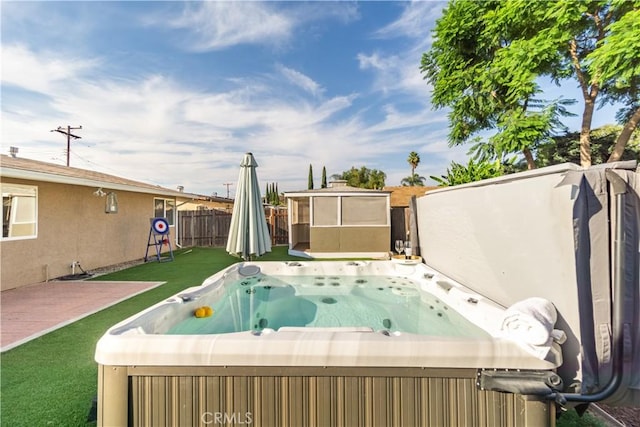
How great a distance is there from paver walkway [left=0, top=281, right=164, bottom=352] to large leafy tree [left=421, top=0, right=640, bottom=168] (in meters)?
13.2

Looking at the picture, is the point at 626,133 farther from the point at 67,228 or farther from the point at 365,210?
the point at 67,228

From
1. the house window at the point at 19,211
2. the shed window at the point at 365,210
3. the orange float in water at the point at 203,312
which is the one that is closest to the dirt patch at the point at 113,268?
the house window at the point at 19,211

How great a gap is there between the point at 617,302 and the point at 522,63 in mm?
10694

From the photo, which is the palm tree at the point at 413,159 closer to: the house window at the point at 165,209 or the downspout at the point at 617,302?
the house window at the point at 165,209

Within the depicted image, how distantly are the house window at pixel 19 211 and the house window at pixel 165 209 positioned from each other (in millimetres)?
4737

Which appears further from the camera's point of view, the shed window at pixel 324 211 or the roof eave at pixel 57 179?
the shed window at pixel 324 211

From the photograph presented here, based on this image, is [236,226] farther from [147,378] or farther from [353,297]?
[147,378]

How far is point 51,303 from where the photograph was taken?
5.04 meters

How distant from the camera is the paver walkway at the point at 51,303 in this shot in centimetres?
388

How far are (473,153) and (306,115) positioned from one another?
7618mm

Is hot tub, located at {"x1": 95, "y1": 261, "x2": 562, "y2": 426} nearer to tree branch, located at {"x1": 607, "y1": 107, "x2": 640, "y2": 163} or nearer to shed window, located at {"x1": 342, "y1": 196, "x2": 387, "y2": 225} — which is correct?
shed window, located at {"x1": 342, "y1": 196, "x2": 387, "y2": 225}

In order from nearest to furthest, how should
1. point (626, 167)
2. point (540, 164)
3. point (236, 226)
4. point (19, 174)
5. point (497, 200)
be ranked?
point (626, 167) < point (497, 200) < point (19, 174) < point (236, 226) < point (540, 164)

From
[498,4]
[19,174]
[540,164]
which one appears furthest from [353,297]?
[540,164]

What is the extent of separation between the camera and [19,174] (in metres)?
5.31
